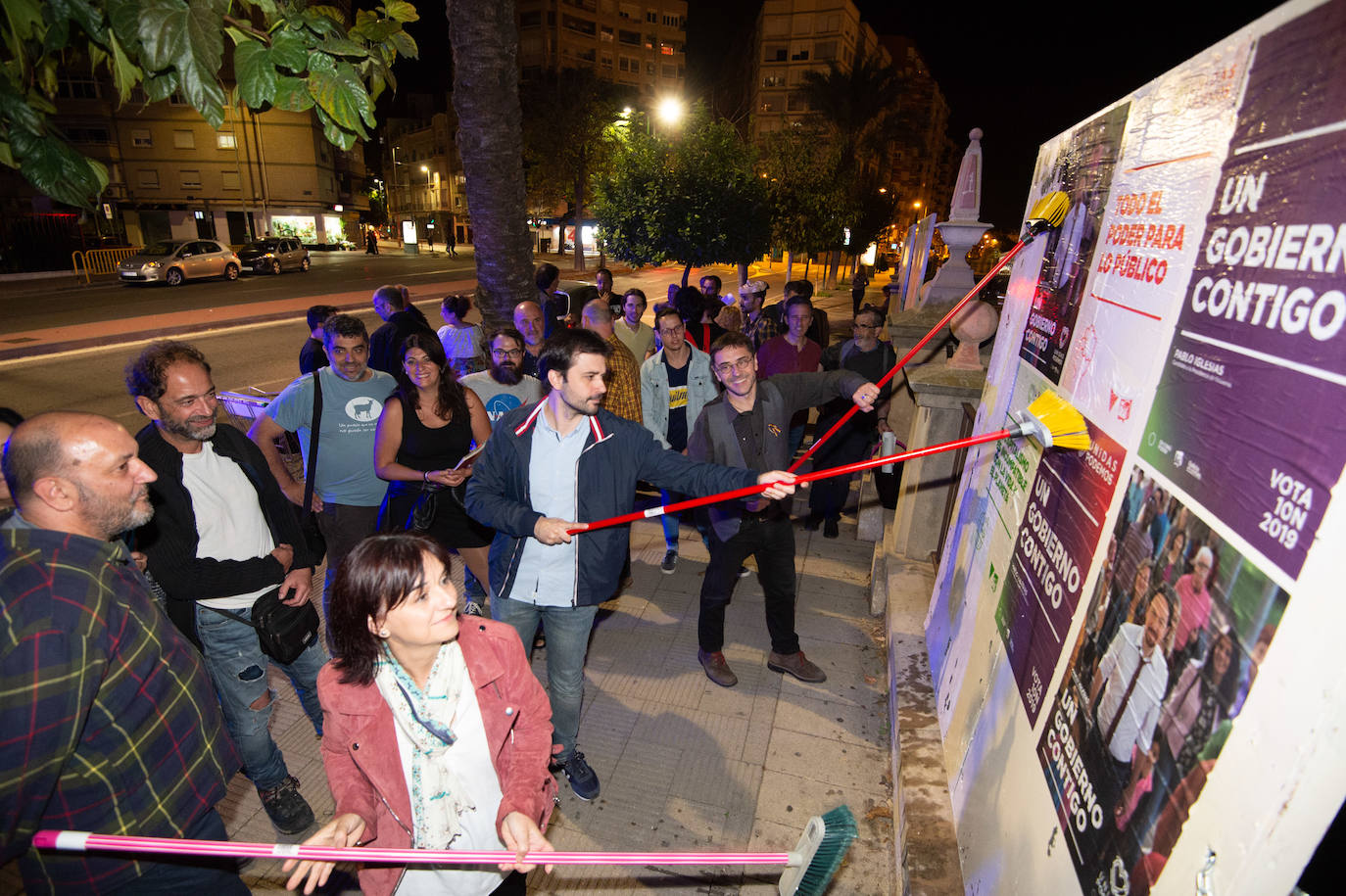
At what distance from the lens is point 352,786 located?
195 cm

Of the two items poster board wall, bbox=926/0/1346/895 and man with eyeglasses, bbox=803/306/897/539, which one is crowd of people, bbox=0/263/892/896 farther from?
man with eyeglasses, bbox=803/306/897/539

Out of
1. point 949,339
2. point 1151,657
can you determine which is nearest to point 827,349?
point 949,339

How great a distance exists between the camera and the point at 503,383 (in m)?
4.75

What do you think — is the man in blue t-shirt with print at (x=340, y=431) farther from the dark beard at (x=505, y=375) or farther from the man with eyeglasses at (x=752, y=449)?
the man with eyeglasses at (x=752, y=449)

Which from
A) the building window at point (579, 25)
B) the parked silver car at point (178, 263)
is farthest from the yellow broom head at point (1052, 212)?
the building window at point (579, 25)

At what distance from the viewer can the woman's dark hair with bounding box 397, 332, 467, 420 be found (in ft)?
12.9

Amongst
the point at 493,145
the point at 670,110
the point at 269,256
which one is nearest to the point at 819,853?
the point at 493,145

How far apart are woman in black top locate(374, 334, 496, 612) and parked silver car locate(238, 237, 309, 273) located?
3053 cm

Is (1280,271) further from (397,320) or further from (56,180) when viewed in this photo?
(397,320)

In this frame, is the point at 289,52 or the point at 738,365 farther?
the point at 738,365

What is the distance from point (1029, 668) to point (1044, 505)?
0.57 meters

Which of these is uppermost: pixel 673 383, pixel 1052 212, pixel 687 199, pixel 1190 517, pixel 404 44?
pixel 687 199

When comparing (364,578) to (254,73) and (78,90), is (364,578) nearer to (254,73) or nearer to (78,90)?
(254,73)

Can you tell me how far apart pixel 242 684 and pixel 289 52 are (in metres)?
2.67
